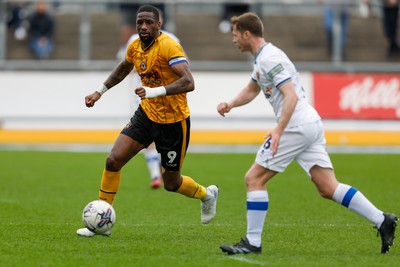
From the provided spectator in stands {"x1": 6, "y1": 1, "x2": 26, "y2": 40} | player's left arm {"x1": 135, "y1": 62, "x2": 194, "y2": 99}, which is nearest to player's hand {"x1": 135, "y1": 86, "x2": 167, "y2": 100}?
player's left arm {"x1": 135, "y1": 62, "x2": 194, "y2": 99}

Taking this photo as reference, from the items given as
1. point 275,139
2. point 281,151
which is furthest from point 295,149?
point 275,139

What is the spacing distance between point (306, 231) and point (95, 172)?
27.4 feet

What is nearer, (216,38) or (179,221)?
(179,221)

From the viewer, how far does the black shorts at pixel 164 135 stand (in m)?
10.1

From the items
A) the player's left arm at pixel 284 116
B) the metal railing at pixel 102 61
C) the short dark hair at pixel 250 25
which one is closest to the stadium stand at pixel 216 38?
the metal railing at pixel 102 61

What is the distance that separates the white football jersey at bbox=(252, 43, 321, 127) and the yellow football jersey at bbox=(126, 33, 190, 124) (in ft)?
4.24

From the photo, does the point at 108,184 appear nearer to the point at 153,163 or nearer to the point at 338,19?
the point at 153,163

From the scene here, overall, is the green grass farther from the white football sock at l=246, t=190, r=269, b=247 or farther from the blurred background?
the blurred background

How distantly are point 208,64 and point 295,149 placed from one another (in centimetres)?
1659

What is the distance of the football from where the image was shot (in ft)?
30.7

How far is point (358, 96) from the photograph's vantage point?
24.1m

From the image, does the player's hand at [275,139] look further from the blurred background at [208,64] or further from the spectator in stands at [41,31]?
the spectator in stands at [41,31]

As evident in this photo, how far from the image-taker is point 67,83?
78.8ft

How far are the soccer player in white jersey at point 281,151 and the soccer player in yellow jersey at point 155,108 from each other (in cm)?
113
